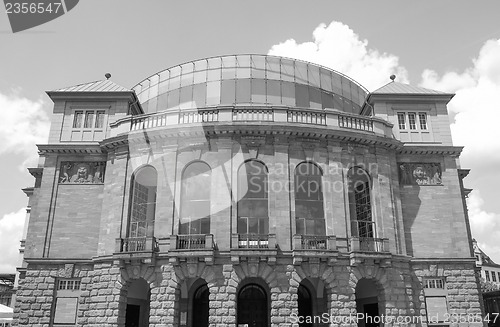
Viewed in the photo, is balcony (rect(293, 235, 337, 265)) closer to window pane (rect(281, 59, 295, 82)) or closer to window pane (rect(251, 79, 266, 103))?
window pane (rect(251, 79, 266, 103))

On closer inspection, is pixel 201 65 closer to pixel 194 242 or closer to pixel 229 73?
pixel 229 73

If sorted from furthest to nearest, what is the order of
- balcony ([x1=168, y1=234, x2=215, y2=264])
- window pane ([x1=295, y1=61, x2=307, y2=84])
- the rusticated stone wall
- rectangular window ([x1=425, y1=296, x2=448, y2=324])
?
window pane ([x1=295, y1=61, x2=307, y2=84]) → rectangular window ([x1=425, y1=296, x2=448, y2=324]) → balcony ([x1=168, y1=234, x2=215, y2=264]) → the rusticated stone wall

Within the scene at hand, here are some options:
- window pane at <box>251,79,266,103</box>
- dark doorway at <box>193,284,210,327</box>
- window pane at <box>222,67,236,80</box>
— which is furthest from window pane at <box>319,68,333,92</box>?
dark doorway at <box>193,284,210,327</box>

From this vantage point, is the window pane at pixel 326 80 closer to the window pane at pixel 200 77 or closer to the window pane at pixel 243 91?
the window pane at pixel 243 91

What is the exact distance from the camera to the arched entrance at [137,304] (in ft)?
87.1

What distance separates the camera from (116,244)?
2477 cm

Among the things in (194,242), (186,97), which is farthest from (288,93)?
(194,242)

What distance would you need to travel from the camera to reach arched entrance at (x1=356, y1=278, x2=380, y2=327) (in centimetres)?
2658

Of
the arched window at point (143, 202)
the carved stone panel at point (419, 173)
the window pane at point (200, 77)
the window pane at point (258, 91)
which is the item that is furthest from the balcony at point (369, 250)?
the window pane at point (200, 77)

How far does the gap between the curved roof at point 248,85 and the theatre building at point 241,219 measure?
7.90 meters

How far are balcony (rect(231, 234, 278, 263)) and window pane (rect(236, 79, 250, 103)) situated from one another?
14827 mm

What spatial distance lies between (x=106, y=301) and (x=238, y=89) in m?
20.3

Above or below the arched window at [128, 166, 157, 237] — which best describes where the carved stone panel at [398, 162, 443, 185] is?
above

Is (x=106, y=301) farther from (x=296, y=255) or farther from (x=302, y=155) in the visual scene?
(x=302, y=155)
